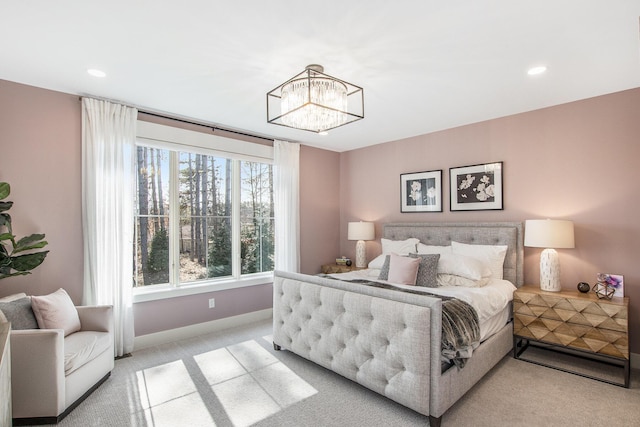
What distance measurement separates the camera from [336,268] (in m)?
4.82

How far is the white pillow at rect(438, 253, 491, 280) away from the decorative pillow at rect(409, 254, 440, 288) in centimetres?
9

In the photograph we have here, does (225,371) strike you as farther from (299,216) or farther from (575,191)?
(575,191)

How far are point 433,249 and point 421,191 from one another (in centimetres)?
90

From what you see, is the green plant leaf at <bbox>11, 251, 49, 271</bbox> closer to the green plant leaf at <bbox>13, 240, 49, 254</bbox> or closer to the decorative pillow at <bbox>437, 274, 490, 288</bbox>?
the green plant leaf at <bbox>13, 240, 49, 254</bbox>

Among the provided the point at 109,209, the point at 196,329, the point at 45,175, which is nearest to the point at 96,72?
the point at 45,175

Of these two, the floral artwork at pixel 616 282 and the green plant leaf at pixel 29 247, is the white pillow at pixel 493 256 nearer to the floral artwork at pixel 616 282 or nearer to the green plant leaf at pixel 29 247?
the floral artwork at pixel 616 282

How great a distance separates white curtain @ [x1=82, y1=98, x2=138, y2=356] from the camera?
3.10 meters

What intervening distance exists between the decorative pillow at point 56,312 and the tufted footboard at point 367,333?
1737 millimetres

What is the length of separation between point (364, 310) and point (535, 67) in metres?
2.29

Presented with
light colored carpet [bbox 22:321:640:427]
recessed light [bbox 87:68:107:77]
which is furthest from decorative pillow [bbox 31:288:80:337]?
recessed light [bbox 87:68:107:77]

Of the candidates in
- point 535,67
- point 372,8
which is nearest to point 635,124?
point 535,67

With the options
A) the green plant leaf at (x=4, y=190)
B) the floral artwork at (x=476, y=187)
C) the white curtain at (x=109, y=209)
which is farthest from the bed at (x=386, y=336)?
the green plant leaf at (x=4, y=190)

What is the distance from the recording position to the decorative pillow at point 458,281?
3.20m

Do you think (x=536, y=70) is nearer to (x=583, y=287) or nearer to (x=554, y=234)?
(x=554, y=234)
